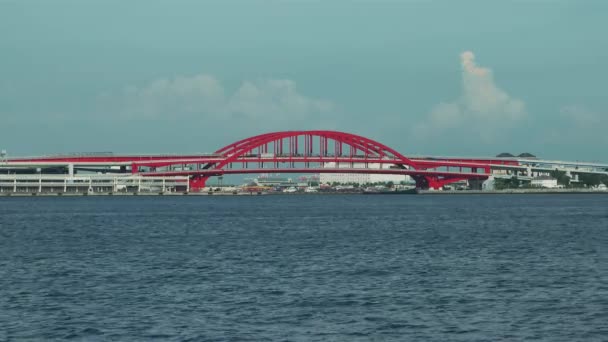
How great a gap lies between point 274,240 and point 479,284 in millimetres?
21548

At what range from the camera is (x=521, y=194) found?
169 meters

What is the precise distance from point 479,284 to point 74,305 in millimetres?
11689

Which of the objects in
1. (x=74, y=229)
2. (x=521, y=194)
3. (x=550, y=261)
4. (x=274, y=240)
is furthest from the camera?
(x=521, y=194)

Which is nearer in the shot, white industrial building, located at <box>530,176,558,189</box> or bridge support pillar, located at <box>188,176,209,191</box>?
bridge support pillar, located at <box>188,176,209,191</box>

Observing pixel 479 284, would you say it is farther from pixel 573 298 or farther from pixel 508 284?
pixel 573 298

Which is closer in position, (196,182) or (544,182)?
(196,182)

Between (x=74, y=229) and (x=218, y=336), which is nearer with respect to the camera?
(x=218, y=336)

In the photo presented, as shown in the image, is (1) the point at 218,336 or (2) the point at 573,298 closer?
(1) the point at 218,336

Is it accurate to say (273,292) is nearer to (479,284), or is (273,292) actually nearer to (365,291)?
(365,291)

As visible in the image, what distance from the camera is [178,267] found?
36.4 m

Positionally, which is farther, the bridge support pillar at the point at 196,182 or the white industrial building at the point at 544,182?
the white industrial building at the point at 544,182

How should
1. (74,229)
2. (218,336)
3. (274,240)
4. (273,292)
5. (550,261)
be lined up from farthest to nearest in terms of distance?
(74,229) → (274,240) → (550,261) → (273,292) → (218,336)

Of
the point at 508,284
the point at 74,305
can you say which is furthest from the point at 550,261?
the point at 74,305

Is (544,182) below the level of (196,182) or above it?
below
